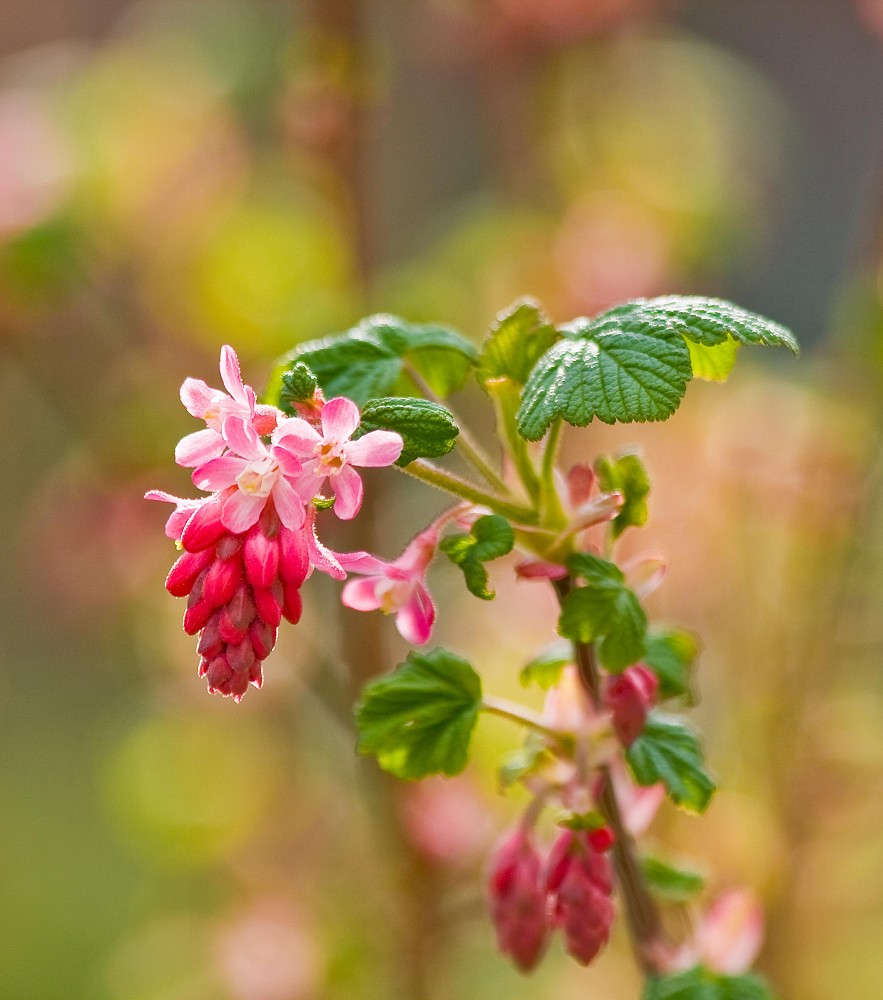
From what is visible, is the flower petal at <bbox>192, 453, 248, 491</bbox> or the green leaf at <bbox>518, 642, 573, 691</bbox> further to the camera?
the green leaf at <bbox>518, 642, 573, 691</bbox>

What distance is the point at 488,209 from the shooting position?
1.91 m

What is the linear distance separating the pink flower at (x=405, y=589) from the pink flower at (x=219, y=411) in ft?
0.26

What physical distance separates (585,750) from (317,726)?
4.59ft

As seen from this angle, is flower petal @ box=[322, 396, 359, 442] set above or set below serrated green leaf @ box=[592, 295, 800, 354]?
below

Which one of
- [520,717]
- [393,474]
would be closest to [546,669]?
[520,717]

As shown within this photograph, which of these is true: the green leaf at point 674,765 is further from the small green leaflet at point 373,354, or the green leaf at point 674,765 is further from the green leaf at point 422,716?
the small green leaflet at point 373,354

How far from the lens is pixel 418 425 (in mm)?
490

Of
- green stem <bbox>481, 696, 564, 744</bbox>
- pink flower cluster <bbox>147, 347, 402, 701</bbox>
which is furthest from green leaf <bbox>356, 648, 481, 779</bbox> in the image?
pink flower cluster <bbox>147, 347, 402, 701</bbox>

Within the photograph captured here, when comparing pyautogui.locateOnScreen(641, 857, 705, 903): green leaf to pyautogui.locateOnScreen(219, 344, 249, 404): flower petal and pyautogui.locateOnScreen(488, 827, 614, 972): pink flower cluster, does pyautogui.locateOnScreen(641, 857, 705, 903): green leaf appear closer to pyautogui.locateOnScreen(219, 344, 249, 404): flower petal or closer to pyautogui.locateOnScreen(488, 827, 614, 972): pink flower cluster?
pyautogui.locateOnScreen(488, 827, 614, 972): pink flower cluster

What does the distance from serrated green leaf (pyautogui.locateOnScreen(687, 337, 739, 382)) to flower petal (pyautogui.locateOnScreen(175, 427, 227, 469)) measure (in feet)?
0.72

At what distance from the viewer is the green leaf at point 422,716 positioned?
0.58 metres

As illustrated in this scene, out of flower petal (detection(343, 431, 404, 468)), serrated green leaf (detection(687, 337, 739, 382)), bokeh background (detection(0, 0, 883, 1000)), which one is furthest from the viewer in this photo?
bokeh background (detection(0, 0, 883, 1000))

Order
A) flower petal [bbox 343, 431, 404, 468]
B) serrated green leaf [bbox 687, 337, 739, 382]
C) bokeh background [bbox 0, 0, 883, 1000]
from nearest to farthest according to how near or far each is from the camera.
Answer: flower petal [bbox 343, 431, 404, 468] → serrated green leaf [bbox 687, 337, 739, 382] → bokeh background [bbox 0, 0, 883, 1000]

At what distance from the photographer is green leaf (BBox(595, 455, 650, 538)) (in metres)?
0.58
